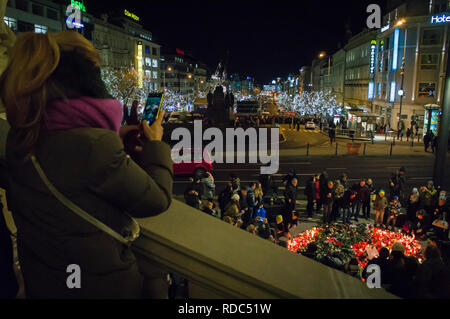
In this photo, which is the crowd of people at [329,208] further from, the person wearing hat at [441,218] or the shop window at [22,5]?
the shop window at [22,5]

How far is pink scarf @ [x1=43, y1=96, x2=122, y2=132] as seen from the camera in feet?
5.02

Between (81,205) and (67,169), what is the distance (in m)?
0.15

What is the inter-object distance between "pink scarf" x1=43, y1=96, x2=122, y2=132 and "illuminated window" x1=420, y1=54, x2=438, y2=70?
4980cm

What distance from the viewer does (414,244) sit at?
30.0ft

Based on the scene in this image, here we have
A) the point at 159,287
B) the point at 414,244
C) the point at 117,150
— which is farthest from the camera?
the point at 414,244

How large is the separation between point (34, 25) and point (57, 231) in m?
57.0

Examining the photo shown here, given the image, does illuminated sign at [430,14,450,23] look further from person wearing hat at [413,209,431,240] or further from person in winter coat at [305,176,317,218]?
person wearing hat at [413,209,431,240]

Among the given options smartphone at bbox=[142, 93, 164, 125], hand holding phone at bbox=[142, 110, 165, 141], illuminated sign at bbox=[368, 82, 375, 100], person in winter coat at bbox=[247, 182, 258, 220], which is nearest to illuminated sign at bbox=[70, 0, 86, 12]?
illuminated sign at bbox=[368, 82, 375, 100]

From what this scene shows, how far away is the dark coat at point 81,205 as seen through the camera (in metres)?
1.49

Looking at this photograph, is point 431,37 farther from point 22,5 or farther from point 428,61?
point 22,5

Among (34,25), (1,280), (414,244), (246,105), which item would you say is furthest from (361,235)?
(246,105)

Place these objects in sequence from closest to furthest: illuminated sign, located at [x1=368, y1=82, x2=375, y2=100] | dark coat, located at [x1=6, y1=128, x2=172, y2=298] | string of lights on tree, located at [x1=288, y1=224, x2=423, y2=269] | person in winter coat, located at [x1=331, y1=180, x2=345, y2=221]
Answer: dark coat, located at [x1=6, y1=128, x2=172, y2=298]
string of lights on tree, located at [x1=288, y1=224, x2=423, y2=269]
person in winter coat, located at [x1=331, y1=180, x2=345, y2=221]
illuminated sign, located at [x1=368, y1=82, x2=375, y2=100]

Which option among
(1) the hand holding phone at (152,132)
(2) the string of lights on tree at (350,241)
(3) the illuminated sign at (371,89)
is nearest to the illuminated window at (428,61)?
(3) the illuminated sign at (371,89)
